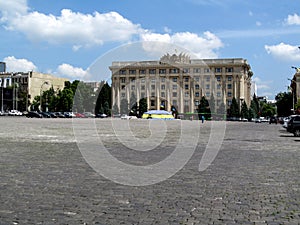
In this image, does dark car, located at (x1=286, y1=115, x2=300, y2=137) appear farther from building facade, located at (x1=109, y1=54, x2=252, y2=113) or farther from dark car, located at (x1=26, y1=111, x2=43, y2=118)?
building facade, located at (x1=109, y1=54, x2=252, y2=113)

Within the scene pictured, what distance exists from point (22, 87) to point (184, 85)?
62.3 m

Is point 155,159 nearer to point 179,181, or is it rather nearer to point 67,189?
point 179,181

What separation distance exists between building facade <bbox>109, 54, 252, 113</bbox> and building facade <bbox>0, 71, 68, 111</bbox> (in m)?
28.0

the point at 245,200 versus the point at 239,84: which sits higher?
the point at 239,84

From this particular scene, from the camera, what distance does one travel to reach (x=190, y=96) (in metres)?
154

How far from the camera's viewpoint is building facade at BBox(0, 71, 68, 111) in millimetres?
133625

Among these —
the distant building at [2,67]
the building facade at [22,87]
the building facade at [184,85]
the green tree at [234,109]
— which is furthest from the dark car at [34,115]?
the distant building at [2,67]

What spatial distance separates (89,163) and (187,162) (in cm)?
328

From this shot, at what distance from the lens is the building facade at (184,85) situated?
151450 millimetres

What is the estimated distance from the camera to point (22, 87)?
159125mm

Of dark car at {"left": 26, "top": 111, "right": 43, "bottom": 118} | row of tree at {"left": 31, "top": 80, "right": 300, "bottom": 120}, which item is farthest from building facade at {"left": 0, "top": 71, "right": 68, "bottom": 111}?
dark car at {"left": 26, "top": 111, "right": 43, "bottom": 118}

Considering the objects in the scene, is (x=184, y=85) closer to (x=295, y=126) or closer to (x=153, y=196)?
(x=295, y=126)

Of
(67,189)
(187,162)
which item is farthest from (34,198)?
(187,162)

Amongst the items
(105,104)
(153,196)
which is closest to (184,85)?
(105,104)
